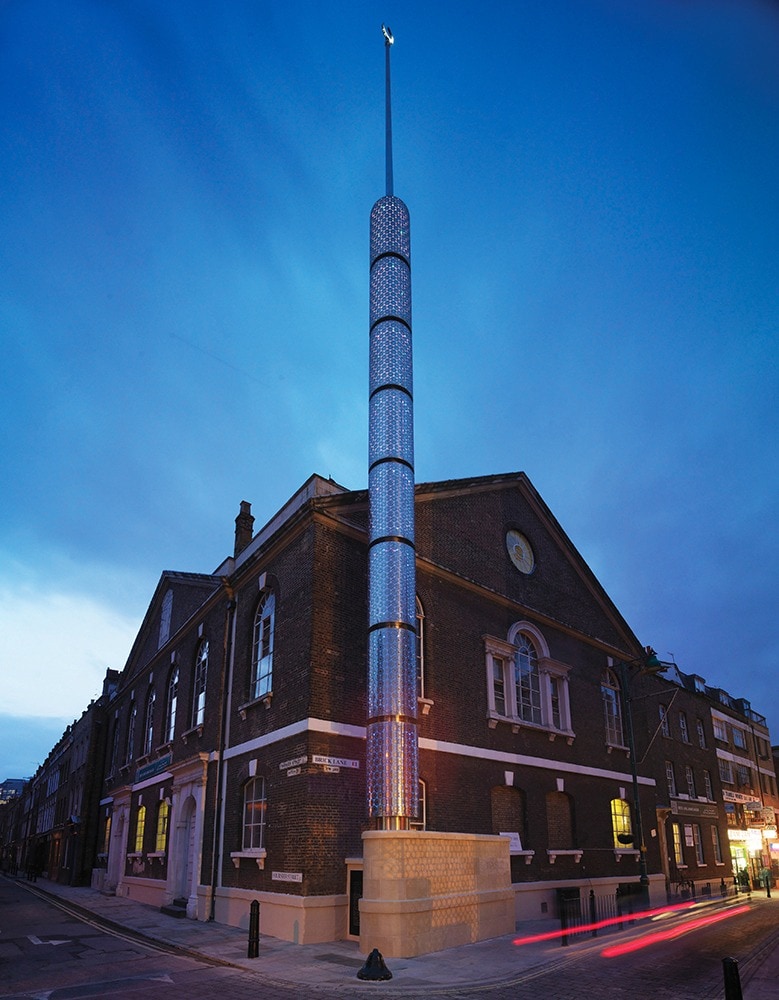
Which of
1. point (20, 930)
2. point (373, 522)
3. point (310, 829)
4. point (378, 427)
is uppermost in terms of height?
point (378, 427)

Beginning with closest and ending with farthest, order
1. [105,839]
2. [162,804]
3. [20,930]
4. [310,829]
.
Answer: [310,829], [20,930], [162,804], [105,839]

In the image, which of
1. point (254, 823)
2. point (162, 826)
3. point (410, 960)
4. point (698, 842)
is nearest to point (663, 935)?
point (410, 960)

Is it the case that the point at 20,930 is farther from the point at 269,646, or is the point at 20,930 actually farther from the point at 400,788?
the point at 400,788

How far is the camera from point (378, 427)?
1588 cm

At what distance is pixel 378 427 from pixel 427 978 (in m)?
10.3

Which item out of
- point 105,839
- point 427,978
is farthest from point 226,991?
point 105,839

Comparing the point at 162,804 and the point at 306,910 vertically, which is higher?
the point at 162,804

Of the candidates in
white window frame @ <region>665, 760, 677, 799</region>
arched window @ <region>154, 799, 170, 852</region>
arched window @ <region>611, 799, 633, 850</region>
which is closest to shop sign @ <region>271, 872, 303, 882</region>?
arched window @ <region>154, 799, 170, 852</region>

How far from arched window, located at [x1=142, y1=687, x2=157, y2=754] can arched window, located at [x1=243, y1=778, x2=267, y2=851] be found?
1072 cm

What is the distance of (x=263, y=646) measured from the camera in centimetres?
1812

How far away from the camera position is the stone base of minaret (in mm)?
12062

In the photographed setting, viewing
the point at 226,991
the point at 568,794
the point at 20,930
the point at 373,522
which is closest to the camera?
the point at 226,991

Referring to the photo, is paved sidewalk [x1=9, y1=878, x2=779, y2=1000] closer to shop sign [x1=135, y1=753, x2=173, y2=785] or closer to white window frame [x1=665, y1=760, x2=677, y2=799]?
shop sign [x1=135, y1=753, x2=173, y2=785]

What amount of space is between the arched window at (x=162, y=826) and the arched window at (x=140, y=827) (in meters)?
1.95
